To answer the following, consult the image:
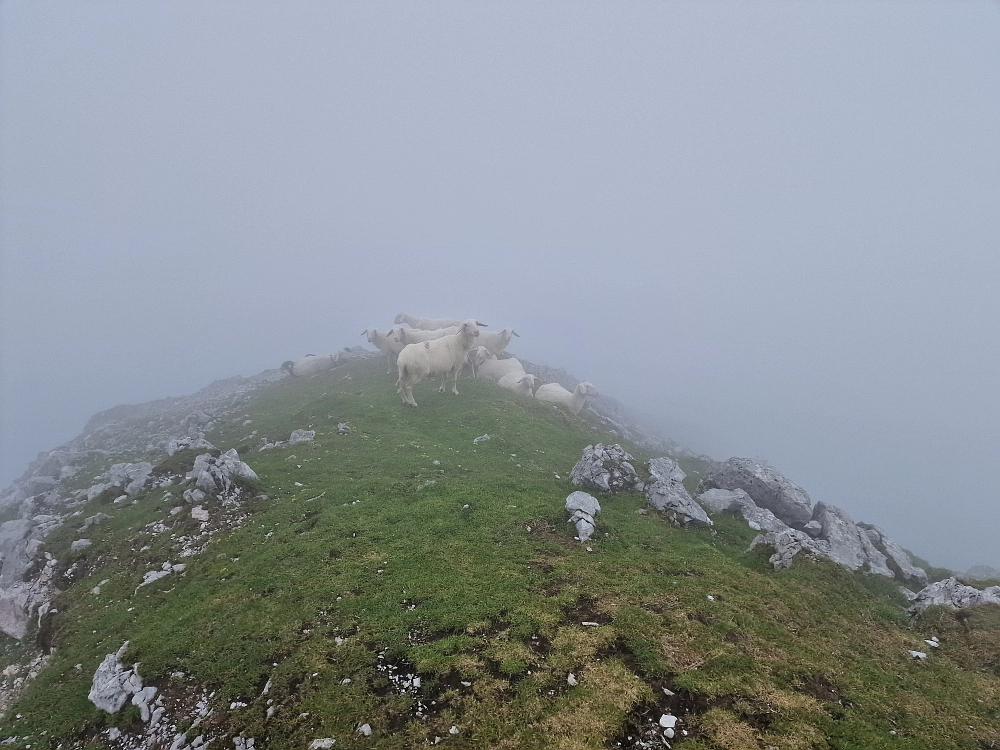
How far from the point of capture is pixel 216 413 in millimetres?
45938

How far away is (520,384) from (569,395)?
497cm

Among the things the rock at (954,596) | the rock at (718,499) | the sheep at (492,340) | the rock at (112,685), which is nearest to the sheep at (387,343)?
the sheep at (492,340)

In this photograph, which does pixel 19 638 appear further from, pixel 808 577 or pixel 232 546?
pixel 808 577

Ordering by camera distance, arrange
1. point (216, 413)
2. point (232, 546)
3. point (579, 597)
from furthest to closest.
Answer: point (216, 413) → point (232, 546) → point (579, 597)

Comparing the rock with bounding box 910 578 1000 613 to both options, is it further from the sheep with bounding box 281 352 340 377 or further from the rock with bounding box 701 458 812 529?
the sheep with bounding box 281 352 340 377

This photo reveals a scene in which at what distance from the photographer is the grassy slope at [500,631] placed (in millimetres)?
9211

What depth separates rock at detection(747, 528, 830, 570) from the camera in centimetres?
1666

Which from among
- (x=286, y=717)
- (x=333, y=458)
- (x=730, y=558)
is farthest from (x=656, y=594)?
(x=333, y=458)

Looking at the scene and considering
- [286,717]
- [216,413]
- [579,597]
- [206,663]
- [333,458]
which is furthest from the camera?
[216,413]

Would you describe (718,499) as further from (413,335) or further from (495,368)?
(413,335)

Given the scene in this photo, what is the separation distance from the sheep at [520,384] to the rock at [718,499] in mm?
19244

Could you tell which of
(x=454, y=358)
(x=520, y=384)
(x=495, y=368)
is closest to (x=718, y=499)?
(x=454, y=358)

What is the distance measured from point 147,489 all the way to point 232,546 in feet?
33.1

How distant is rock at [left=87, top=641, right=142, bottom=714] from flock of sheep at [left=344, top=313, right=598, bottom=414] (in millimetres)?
22053
